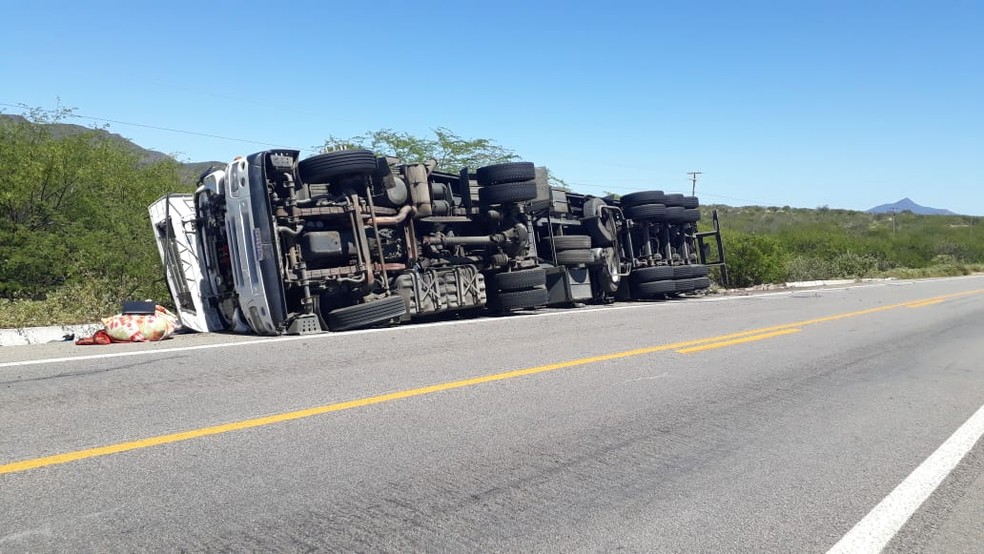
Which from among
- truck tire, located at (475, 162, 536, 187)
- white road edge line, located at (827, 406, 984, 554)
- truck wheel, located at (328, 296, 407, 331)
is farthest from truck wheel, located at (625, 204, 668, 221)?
white road edge line, located at (827, 406, 984, 554)

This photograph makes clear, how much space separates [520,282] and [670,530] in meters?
9.57

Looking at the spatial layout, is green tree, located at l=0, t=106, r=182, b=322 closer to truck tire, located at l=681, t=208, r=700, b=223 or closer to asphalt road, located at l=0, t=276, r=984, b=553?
asphalt road, located at l=0, t=276, r=984, b=553

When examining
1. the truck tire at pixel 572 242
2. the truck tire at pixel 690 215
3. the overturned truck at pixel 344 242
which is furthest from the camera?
the truck tire at pixel 690 215

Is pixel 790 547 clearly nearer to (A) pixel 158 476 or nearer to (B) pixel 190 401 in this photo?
(A) pixel 158 476

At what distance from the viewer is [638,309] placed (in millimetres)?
14469

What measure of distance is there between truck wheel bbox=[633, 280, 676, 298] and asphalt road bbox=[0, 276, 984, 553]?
9347 millimetres

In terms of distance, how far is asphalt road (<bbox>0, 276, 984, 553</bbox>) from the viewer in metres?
3.52

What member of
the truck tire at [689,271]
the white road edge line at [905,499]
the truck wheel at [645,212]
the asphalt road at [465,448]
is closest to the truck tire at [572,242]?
the truck wheel at [645,212]

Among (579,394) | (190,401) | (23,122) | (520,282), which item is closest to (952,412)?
(579,394)

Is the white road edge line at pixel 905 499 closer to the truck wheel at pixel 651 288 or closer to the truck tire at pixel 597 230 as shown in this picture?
the truck tire at pixel 597 230

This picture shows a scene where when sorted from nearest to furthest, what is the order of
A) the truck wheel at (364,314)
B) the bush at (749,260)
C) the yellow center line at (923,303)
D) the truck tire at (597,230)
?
1. the truck wheel at (364,314)
2. the truck tire at (597,230)
3. the yellow center line at (923,303)
4. the bush at (749,260)

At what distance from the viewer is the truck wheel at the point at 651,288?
1831cm

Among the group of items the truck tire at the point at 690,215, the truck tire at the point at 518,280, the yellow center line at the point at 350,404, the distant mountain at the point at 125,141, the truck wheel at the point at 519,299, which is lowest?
the yellow center line at the point at 350,404

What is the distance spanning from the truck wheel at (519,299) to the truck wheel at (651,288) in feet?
18.7
